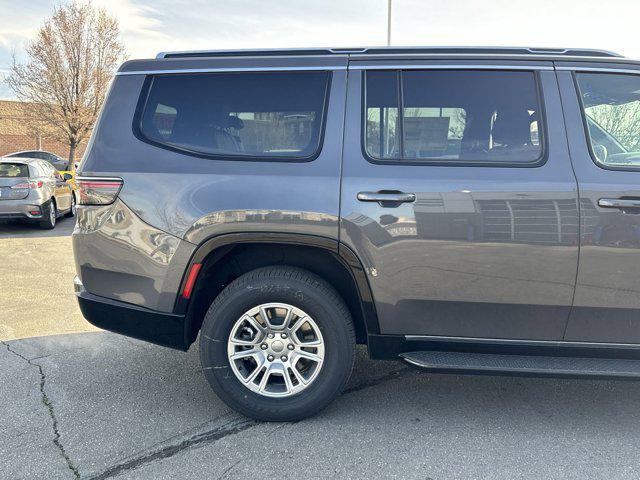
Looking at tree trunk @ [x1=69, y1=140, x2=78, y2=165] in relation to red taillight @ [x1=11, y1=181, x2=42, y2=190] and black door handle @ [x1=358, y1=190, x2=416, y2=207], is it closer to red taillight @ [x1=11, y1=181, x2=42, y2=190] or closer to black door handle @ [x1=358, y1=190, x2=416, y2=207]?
red taillight @ [x1=11, y1=181, x2=42, y2=190]

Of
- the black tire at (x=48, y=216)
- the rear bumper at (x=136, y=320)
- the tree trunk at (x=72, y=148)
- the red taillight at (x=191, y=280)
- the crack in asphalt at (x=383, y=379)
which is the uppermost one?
the tree trunk at (x=72, y=148)

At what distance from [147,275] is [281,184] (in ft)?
3.14

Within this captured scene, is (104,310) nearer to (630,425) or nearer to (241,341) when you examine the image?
(241,341)

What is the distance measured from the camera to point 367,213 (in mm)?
2688

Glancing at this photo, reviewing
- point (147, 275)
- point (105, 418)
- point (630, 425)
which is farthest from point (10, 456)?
point (630, 425)

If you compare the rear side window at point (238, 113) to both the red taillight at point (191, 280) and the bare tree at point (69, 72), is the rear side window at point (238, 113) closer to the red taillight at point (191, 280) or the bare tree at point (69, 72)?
the red taillight at point (191, 280)

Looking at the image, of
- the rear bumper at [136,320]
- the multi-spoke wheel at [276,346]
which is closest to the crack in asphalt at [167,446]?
the multi-spoke wheel at [276,346]

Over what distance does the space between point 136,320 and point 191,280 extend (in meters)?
0.44

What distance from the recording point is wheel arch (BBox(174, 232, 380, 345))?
108 inches

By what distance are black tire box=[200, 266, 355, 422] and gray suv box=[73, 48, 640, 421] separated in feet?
0.04

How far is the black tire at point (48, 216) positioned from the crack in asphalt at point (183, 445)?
8313 mm

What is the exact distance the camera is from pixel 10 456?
2.55m

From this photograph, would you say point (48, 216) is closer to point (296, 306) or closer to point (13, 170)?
point (13, 170)

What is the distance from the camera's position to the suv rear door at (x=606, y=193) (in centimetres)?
259
